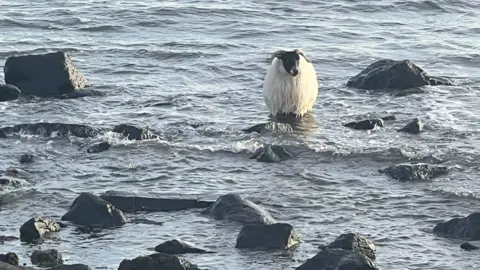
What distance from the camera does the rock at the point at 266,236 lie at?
13.7 metres

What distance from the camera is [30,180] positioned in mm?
16750

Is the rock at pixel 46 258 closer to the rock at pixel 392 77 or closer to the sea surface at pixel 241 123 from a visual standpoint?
the sea surface at pixel 241 123

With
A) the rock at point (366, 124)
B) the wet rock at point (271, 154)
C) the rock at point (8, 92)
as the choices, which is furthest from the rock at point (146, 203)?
the rock at point (8, 92)

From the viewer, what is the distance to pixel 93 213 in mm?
14625

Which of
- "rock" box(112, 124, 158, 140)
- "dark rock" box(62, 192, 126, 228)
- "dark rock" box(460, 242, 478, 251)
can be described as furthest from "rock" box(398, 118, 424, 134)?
"dark rock" box(62, 192, 126, 228)

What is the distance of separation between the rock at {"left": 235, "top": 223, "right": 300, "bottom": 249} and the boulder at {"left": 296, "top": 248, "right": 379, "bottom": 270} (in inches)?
40.4

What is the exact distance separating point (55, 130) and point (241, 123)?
3.23 metres

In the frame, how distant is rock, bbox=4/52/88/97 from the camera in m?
22.4

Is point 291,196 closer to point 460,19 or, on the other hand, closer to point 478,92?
point 478,92

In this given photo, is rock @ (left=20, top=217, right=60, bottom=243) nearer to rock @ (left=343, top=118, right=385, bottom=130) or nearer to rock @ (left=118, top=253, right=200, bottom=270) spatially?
rock @ (left=118, top=253, right=200, bottom=270)

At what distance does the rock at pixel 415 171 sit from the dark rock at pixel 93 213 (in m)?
4.21

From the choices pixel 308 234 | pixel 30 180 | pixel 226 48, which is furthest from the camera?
pixel 226 48

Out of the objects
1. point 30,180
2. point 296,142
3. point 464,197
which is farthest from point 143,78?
point 464,197

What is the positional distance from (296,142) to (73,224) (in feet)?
18.2
